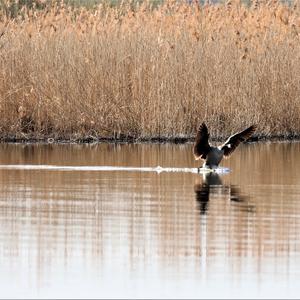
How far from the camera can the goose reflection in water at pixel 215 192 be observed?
Answer: 11.5 m

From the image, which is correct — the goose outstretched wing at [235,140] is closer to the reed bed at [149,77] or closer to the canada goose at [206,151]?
the canada goose at [206,151]

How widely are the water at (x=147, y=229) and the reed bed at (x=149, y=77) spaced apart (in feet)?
10.2

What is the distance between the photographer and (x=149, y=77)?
63.6 ft

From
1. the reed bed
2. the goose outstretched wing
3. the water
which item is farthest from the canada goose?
the reed bed

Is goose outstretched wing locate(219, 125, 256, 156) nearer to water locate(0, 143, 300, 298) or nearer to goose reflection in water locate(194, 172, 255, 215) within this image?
water locate(0, 143, 300, 298)

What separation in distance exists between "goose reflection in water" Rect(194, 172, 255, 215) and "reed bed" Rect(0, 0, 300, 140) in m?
5.01

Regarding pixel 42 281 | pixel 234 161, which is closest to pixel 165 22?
pixel 234 161

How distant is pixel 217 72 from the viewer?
1952cm

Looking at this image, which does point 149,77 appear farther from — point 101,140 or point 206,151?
point 206,151

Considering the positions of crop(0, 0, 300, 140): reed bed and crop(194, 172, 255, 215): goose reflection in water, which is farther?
crop(0, 0, 300, 140): reed bed

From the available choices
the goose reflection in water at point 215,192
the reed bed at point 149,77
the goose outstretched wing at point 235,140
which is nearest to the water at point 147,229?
the goose reflection in water at point 215,192

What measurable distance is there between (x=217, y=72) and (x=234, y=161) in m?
3.42

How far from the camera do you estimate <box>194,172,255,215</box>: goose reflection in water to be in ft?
37.7

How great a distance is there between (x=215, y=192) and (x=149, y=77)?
6.94 m
